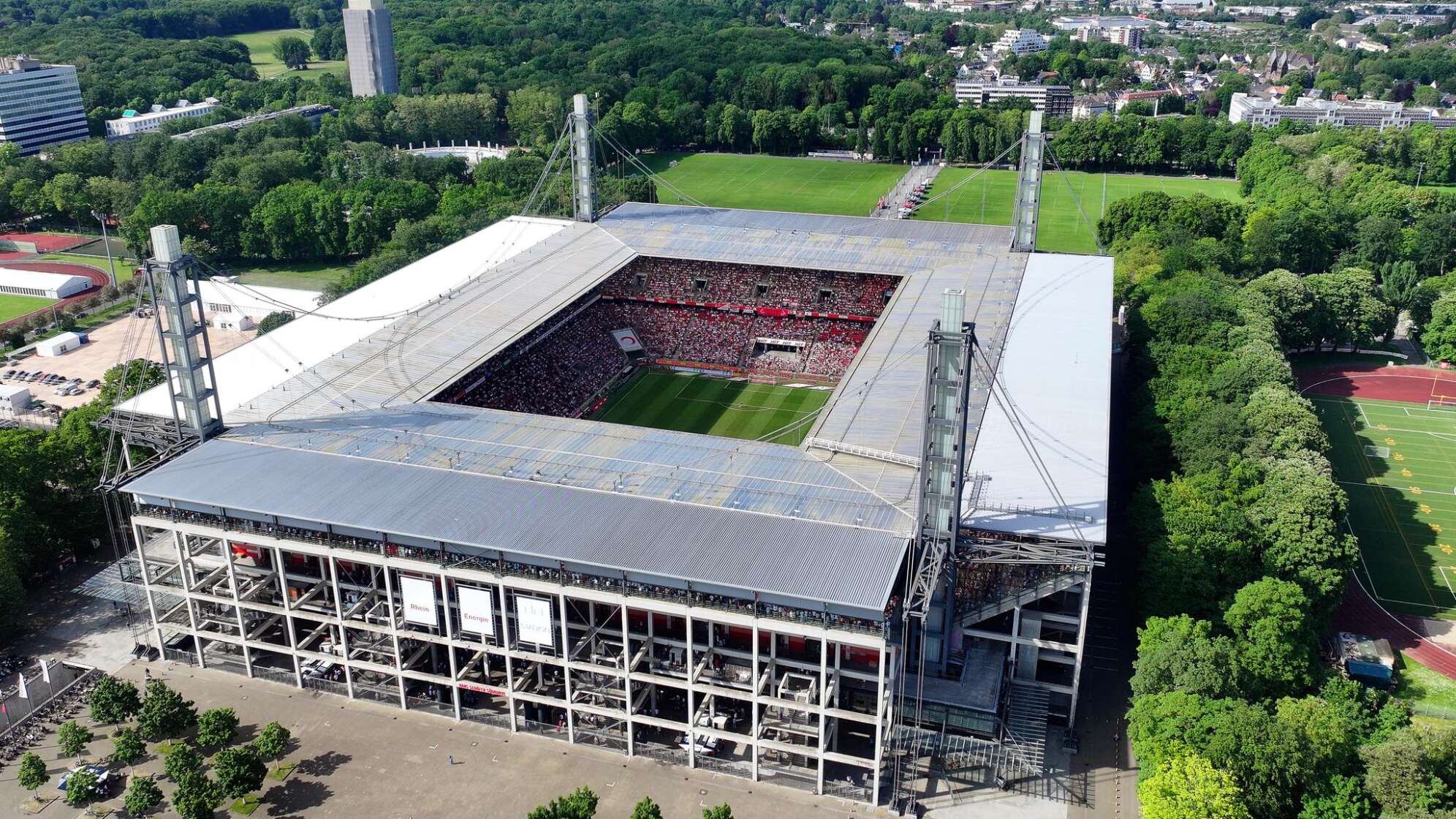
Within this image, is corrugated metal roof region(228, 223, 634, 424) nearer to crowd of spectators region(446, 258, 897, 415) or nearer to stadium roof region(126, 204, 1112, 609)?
stadium roof region(126, 204, 1112, 609)

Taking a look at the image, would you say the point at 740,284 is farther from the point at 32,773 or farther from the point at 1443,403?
the point at 32,773

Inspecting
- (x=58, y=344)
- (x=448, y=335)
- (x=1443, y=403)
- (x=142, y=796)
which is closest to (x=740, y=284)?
(x=448, y=335)

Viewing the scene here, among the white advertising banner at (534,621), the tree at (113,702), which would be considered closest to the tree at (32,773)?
the tree at (113,702)

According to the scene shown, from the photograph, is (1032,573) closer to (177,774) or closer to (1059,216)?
(177,774)

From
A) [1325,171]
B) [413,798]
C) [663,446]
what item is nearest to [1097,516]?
[663,446]

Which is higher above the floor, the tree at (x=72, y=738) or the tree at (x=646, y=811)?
the tree at (x=646, y=811)

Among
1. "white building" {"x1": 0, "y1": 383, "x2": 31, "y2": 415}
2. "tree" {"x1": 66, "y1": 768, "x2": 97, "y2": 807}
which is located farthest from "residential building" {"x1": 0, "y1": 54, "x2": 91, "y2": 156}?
"tree" {"x1": 66, "y1": 768, "x2": 97, "y2": 807}

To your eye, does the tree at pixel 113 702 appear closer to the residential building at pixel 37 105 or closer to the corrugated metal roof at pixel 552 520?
the corrugated metal roof at pixel 552 520
